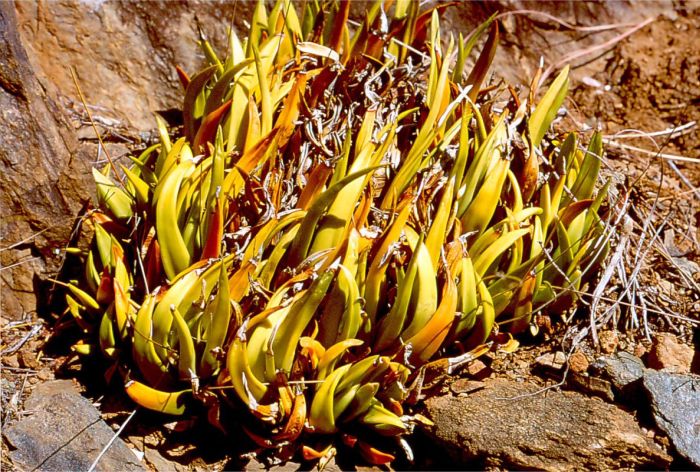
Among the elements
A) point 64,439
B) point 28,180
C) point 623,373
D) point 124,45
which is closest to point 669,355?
point 623,373

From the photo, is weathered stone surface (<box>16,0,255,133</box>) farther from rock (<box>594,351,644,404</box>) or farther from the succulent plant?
rock (<box>594,351,644,404</box>)

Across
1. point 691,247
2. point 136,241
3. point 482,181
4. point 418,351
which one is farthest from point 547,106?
point 136,241

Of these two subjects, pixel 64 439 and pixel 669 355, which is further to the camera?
pixel 669 355

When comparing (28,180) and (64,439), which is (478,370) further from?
(28,180)

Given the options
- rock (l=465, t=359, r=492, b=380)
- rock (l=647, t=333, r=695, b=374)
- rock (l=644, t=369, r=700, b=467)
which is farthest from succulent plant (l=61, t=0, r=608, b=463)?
rock (l=644, t=369, r=700, b=467)

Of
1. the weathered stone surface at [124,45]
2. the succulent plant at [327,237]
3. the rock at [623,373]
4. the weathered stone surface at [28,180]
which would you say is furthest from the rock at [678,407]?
the weathered stone surface at [124,45]

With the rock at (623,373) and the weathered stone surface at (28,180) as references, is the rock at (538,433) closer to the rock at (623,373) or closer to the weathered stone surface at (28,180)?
the rock at (623,373)
